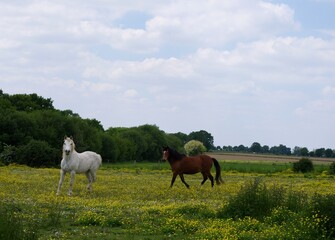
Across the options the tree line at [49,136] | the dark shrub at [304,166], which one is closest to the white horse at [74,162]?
the tree line at [49,136]

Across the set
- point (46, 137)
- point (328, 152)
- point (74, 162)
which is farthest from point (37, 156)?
point (328, 152)

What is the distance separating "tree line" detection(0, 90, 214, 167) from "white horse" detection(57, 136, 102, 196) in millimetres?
31872

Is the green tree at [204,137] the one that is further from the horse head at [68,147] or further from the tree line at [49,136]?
the horse head at [68,147]

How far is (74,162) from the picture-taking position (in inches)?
912

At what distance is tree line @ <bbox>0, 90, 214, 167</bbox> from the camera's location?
196ft

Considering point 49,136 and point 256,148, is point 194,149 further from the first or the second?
point 256,148

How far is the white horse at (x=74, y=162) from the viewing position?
892 inches

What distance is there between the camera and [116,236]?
13.0m

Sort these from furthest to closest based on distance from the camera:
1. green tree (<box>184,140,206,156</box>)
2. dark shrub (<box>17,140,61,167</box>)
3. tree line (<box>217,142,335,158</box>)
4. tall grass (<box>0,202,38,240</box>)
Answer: tree line (<box>217,142,335,158</box>) < green tree (<box>184,140,206,156</box>) < dark shrub (<box>17,140,61,167</box>) < tall grass (<box>0,202,38,240</box>)

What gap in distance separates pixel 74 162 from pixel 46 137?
57736 mm

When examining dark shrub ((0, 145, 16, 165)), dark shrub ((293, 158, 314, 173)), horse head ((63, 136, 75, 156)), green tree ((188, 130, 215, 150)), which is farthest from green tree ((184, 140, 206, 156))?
horse head ((63, 136, 75, 156))

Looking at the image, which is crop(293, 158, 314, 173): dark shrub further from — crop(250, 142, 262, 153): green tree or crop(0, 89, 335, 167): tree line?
crop(250, 142, 262, 153): green tree

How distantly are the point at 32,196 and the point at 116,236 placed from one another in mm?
8395

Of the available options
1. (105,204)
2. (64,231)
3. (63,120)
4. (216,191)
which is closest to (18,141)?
(63,120)
